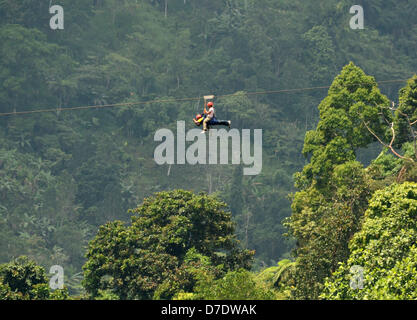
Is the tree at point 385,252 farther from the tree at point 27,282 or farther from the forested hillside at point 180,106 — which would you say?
the tree at point 27,282

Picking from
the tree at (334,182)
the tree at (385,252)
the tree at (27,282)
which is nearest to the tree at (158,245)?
the tree at (334,182)

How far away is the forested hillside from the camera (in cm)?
4834

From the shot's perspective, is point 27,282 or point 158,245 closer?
point 27,282

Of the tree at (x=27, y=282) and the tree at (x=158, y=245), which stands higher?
the tree at (x=158, y=245)

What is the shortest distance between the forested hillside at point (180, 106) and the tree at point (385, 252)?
27.0 feet

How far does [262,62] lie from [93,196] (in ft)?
118

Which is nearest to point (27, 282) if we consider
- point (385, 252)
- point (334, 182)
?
point (385, 252)

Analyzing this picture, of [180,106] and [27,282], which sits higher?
[180,106]

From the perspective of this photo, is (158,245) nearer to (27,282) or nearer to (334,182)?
(27,282)

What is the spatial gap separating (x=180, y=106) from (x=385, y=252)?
9291 centimetres

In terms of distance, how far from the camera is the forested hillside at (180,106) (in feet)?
159

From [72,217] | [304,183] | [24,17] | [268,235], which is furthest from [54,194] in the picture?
[304,183]

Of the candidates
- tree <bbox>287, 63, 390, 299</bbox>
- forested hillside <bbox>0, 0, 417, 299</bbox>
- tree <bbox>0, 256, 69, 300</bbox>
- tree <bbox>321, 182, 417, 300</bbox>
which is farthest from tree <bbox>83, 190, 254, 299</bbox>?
tree <bbox>321, 182, 417, 300</bbox>

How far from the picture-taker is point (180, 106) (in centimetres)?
12475
